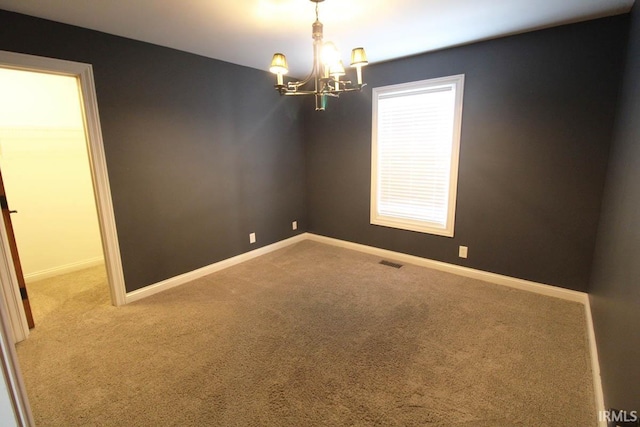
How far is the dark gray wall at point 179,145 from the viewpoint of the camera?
2.66 metres

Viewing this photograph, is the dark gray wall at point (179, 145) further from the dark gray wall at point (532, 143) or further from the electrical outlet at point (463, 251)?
the electrical outlet at point (463, 251)

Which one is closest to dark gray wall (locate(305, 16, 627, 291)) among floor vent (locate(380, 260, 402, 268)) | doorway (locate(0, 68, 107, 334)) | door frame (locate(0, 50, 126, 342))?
floor vent (locate(380, 260, 402, 268))

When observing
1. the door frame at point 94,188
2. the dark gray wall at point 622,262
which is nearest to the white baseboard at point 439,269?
the dark gray wall at point 622,262

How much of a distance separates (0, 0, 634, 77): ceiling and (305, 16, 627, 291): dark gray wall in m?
0.22

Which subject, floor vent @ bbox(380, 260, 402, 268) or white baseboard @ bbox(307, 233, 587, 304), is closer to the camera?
white baseboard @ bbox(307, 233, 587, 304)

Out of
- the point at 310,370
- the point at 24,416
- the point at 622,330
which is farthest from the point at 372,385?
the point at 24,416

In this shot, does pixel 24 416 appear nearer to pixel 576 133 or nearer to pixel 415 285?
pixel 415 285

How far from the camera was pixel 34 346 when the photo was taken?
232 centimetres

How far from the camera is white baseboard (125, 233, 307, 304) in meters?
3.05

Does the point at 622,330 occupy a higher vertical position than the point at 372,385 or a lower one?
higher

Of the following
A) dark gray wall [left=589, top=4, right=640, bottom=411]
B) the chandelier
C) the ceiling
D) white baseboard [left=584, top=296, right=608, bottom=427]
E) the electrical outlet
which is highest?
the ceiling

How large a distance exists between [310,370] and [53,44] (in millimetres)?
3163

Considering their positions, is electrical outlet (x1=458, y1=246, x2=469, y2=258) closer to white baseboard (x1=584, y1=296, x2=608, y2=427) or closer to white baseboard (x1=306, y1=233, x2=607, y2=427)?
white baseboard (x1=306, y1=233, x2=607, y2=427)

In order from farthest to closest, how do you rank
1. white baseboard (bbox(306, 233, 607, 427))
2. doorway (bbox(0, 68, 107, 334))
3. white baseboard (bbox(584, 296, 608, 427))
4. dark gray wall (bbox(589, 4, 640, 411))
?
1. doorway (bbox(0, 68, 107, 334))
2. white baseboard (bbox(306, 233, 607, 427))
3. white baseboard (bbox(584, 296, 608, 427))
4. dark gray wall (bbox(589, 4, 640, 411))
